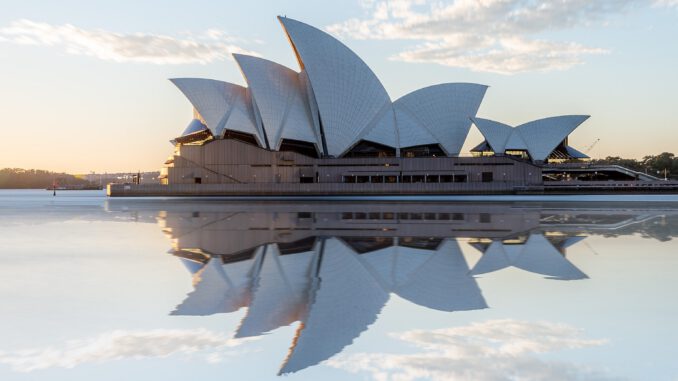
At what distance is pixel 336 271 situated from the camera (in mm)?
9102

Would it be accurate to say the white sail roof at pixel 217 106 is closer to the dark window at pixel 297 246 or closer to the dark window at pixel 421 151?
the dark window at pixel 421 151

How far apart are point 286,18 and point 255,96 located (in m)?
10.0

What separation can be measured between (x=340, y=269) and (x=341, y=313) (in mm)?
3270

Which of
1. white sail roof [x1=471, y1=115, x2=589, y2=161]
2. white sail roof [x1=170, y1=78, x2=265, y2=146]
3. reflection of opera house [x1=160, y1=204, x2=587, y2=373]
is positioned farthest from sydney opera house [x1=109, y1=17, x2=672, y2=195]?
reflection of opera house [x1=160, y1=204, x2=587, y2=373]

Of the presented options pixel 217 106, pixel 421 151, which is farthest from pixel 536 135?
pixel 217 106

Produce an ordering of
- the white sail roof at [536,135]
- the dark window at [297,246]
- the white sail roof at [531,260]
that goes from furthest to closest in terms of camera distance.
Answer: the white sail roof at [536,135], the dark window at [297,246], the white sail roof at [531,260]

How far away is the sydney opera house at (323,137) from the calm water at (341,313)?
50.9 m

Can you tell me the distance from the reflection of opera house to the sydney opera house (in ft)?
153

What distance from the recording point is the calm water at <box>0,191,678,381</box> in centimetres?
438

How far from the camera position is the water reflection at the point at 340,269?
578 centimetres

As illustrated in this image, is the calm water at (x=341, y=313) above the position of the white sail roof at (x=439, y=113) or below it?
below

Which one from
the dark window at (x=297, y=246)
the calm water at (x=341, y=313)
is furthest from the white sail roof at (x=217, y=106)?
the calm water at (x=341, y=313)

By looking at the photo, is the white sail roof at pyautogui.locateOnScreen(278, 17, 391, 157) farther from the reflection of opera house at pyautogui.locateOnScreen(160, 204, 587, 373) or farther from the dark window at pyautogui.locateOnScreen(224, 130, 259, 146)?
the reflection of opera house at pyautogui.locateOnScreen(160, 204, 587, 373)

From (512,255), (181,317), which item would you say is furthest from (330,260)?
(181,317)
